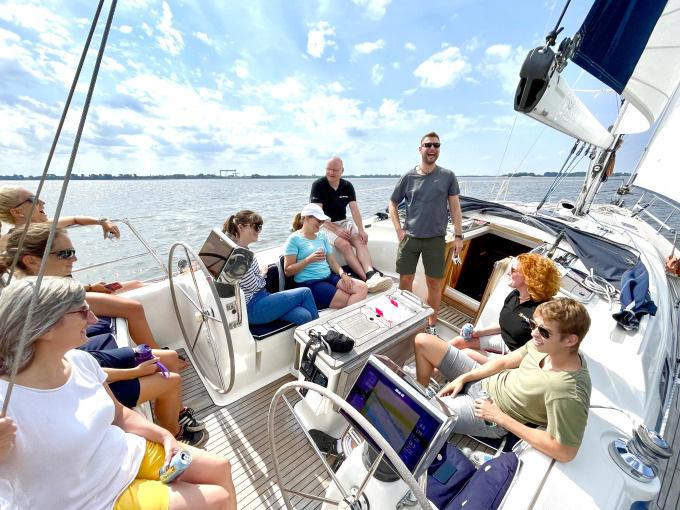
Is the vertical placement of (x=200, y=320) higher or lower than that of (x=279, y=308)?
lower

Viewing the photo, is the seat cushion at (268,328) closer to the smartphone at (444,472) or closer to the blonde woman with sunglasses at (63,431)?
the blonde woman with sunglasses at (63,431)

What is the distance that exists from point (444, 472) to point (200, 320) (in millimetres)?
1596

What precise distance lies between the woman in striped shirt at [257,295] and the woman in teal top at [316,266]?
34 centimetres

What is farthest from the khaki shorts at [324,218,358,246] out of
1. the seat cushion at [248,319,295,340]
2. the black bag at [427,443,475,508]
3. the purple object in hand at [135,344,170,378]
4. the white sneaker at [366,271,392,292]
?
the black bag at [427,443,475,508]

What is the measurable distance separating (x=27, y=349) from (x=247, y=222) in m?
1.30

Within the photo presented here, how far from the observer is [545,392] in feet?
4.08

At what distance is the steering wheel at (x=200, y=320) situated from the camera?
1739 millimetres

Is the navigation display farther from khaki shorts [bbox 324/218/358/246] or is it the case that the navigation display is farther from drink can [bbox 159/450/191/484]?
khaki shorts [bbox 324/218/358/246]

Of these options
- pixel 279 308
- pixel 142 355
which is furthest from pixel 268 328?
pixel 142 355

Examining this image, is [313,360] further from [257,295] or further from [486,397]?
[486,397]

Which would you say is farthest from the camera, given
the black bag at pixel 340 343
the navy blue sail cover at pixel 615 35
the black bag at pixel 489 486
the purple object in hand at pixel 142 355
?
the navy blue sail cover at pixel 615 35

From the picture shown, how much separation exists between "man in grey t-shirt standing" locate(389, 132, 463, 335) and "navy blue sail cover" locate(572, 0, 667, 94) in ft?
3.75

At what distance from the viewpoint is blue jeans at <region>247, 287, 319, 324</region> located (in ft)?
6.82

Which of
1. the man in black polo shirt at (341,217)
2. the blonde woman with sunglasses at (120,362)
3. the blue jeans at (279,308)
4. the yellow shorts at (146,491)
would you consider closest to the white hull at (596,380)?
the blue jeans at (279,308)
